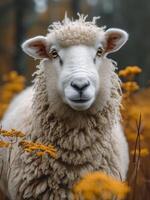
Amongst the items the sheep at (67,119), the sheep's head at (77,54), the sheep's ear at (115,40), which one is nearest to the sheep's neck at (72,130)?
the sheep at (67,119)

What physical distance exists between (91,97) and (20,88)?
4480 mm

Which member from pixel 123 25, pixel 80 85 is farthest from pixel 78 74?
pixel 123 25

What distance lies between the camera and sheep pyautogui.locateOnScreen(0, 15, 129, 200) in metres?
4.86

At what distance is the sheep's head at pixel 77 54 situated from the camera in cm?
457

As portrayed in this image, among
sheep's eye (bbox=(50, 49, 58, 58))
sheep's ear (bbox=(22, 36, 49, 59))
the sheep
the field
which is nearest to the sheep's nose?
the sheep

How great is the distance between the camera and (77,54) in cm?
482

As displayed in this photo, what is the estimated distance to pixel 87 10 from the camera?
129ft

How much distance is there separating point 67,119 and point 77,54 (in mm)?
548

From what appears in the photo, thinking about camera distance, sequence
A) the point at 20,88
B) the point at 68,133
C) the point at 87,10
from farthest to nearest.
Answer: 1. the point at 87,10
2. the point at 20,88
3. the point at 68,133

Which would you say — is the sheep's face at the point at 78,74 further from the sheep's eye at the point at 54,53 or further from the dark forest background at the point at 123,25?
the dark forest background at the point at 123,25

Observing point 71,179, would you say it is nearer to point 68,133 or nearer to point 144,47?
point 68,133

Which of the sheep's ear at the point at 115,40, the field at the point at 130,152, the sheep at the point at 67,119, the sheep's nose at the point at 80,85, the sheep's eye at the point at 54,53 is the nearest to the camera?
the field at the point at 130,152

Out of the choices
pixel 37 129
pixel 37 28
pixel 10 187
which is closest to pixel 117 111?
pixel 37 129

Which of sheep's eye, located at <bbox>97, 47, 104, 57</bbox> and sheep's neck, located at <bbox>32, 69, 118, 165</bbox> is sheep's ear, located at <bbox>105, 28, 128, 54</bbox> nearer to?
sheep's eye, located at <bbox>97, 47, 104, 57</bbox>
